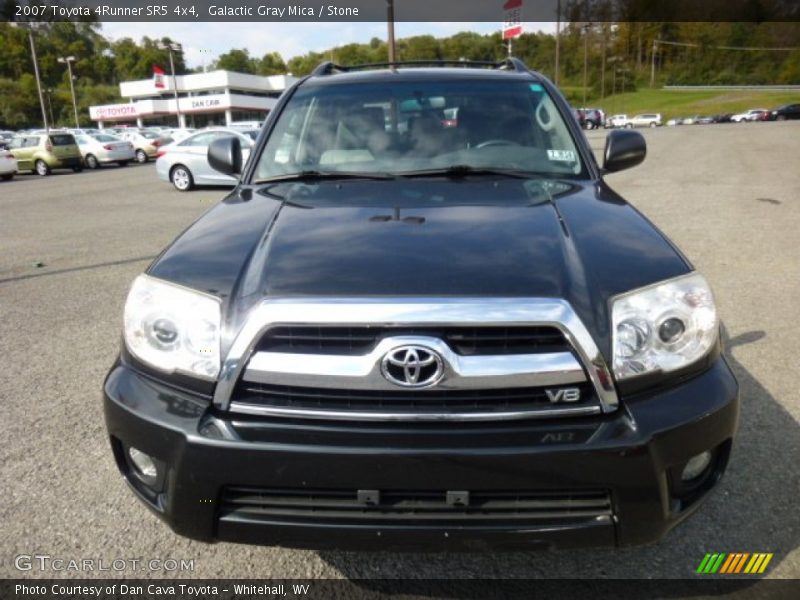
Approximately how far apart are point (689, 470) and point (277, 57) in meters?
139

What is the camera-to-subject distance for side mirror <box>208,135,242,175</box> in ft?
11.8

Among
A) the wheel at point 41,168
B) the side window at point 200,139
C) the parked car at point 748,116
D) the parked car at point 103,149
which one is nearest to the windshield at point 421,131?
the side window at point 200,139

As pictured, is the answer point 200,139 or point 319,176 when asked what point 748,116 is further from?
point 319,176

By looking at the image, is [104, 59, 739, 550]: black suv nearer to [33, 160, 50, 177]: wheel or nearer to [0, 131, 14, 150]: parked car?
[0, 131, 14, 150]: parked car

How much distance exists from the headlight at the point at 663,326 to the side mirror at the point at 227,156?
94.6 inches

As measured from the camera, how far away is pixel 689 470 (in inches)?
80.0

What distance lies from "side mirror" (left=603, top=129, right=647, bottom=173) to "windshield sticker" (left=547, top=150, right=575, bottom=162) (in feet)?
1.36

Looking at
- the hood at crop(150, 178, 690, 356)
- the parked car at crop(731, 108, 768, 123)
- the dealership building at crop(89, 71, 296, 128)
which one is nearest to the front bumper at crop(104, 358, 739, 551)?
the hood at crop(150, 178, 690, 356)

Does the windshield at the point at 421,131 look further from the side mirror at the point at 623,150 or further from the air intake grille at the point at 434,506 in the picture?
the air intake grille at the point at 434,506

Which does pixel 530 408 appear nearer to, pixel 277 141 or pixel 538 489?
pixel 538 489

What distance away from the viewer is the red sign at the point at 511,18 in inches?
774

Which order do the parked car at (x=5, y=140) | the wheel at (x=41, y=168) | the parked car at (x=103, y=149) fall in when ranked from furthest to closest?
1. the parked car at (x=103, y=149)
2. the parked car at (x=5, y=140)
3. the wheel at (x=41, y=168)

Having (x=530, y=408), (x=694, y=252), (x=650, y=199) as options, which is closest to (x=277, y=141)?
(x=530, y=408)

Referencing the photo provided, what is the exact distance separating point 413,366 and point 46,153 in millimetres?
26729
